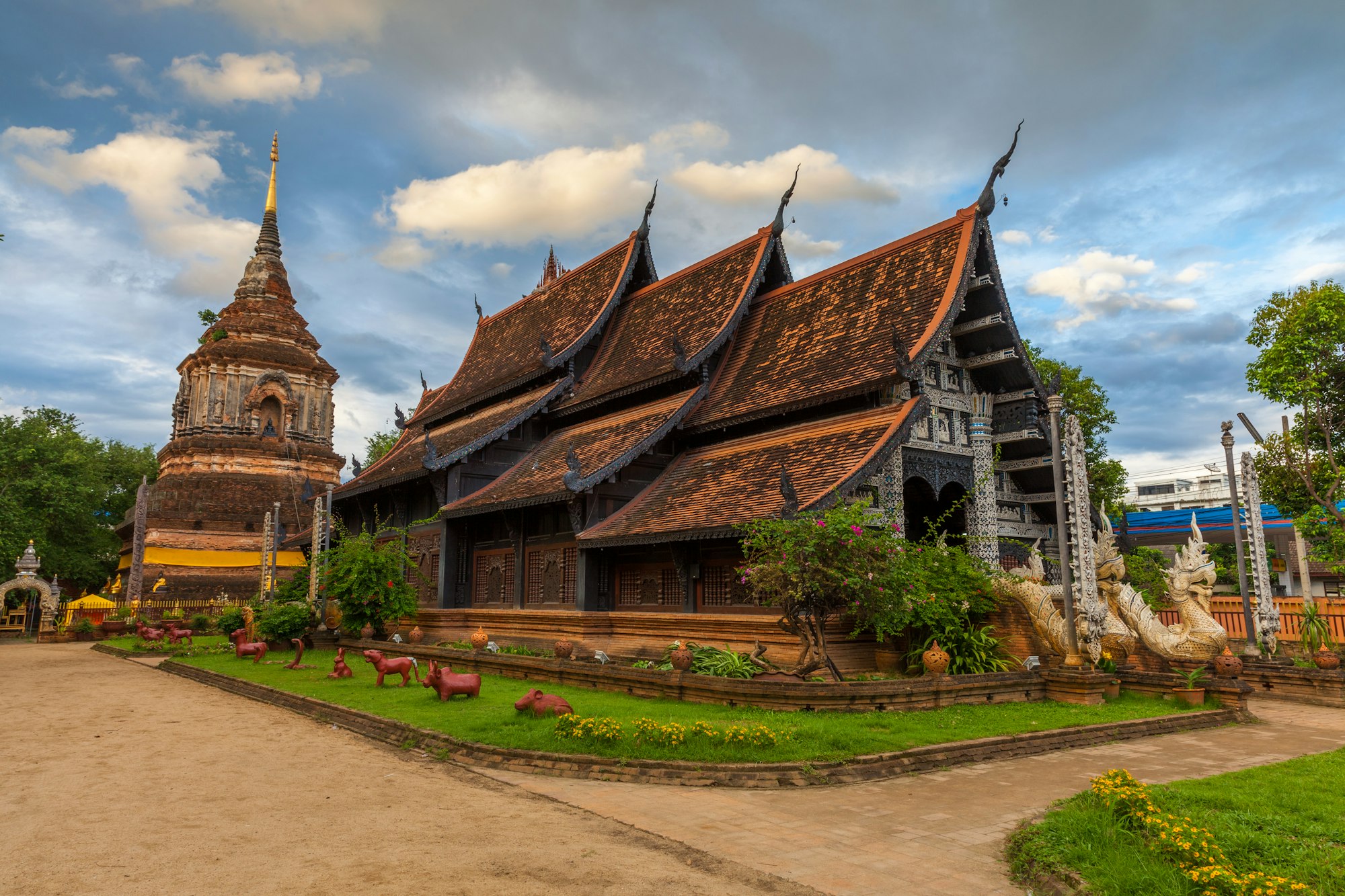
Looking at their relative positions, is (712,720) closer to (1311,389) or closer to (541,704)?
(541,704)

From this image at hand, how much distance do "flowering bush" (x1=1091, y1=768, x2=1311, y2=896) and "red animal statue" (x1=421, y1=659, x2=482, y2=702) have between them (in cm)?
795

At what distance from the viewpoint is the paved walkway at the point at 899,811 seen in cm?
527

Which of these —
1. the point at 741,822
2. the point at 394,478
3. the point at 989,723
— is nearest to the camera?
the point at 741,822

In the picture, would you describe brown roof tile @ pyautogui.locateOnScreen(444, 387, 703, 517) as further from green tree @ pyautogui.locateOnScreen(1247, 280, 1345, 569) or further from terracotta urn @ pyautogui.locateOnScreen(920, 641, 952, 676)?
green tree @ pyautogui.locateOnScreen(1247, 280, 1345, 569)

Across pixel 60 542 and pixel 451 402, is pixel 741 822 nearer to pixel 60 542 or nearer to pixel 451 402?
pixel 451 402

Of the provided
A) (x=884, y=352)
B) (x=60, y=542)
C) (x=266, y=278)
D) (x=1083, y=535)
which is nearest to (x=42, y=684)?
(x=884, y=352)

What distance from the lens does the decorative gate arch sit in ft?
95.6

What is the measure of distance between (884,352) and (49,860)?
12.8 m

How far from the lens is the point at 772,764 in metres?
7.71

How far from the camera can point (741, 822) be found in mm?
6387

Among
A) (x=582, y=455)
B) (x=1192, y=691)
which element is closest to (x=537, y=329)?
(x=582, y=455)

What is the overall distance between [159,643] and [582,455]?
1512cm

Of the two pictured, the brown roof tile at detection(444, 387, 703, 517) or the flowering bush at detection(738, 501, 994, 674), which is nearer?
the flowering bush at detection(738, 501, 994, 674)

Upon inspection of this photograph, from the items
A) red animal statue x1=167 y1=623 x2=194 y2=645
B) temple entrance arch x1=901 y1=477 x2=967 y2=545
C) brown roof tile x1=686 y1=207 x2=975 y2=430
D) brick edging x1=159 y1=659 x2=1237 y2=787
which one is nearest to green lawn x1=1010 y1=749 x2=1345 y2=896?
brick edging x1=159 y1=659 x2=1237 y2=787
